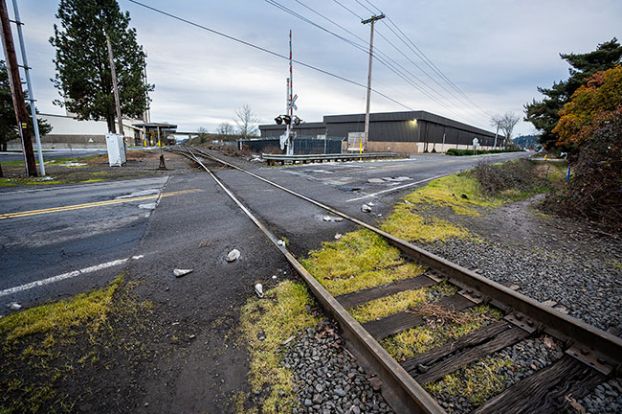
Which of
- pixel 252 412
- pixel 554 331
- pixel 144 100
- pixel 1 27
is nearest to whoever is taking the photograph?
pixel 252 412

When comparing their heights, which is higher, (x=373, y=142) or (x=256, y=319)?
(x=373, y=142)

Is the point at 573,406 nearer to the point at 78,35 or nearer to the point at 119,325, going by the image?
the point at 119,325

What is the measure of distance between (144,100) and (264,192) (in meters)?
24.4

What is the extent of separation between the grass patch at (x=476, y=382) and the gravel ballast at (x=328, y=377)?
46 cm

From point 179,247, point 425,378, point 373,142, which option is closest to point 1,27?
point 179,247

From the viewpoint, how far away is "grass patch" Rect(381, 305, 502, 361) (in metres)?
2.16

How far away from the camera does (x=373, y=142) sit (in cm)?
5444

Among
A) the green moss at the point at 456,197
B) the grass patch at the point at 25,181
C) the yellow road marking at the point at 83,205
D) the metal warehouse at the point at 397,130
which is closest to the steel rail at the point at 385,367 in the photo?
the green moss at the point at 456,197

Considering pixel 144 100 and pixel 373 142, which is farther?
pixel 373 142

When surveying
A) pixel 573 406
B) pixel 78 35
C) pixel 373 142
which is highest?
pixel 78 35

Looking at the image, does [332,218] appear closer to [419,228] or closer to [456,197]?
[419,228]

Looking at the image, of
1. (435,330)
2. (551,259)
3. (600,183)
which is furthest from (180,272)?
(600,183)

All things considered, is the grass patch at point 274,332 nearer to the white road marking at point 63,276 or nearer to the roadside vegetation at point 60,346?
the roadside vegetation at point 60,346

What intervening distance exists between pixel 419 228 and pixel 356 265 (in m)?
2.20
